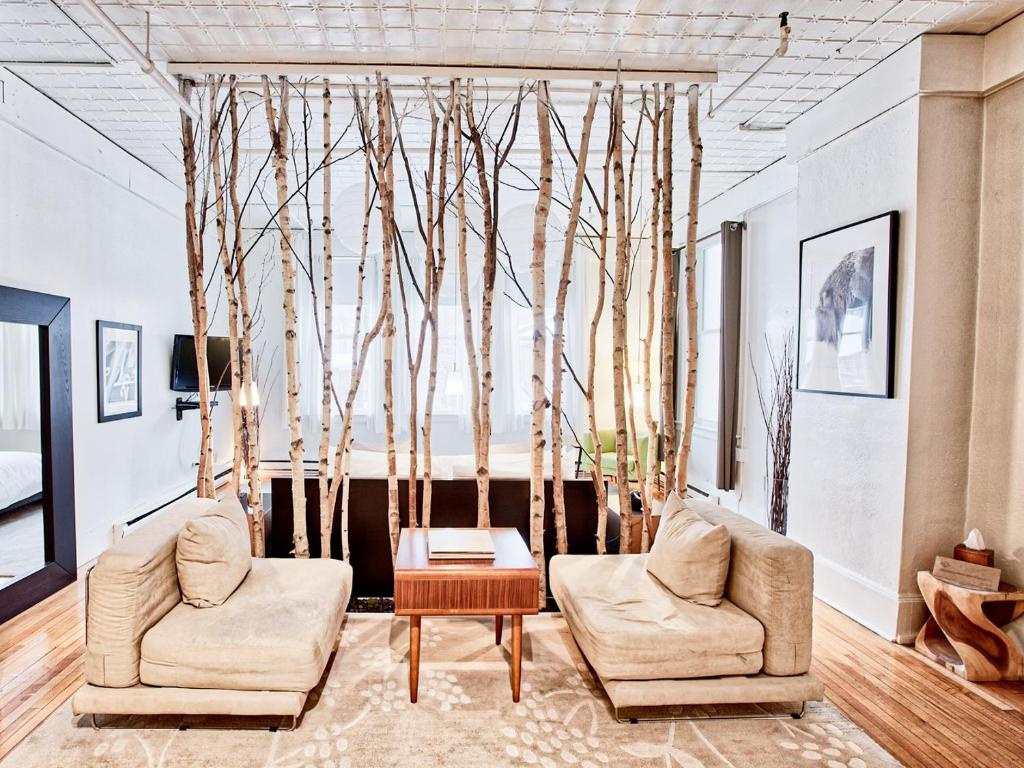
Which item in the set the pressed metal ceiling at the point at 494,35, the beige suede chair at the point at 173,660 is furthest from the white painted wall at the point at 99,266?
the beige suede chair at the point at 173,660

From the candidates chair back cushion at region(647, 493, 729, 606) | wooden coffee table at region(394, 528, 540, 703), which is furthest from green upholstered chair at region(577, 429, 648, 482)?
wooden coffee table at region(394, 528, 540, 703)

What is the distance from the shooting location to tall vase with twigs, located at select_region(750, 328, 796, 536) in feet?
16.0

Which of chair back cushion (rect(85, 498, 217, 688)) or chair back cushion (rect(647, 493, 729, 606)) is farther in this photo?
chair back cushion (rect(647, 493, 729, 606))

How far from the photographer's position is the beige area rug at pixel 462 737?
2.28 meters

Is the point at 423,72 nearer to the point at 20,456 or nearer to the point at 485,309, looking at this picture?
the point at 485,309

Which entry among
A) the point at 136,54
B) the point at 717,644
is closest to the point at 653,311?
the point at 717,644

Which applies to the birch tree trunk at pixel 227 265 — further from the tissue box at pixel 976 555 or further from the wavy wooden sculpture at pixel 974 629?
Result: the tissue box at pixel 976 555

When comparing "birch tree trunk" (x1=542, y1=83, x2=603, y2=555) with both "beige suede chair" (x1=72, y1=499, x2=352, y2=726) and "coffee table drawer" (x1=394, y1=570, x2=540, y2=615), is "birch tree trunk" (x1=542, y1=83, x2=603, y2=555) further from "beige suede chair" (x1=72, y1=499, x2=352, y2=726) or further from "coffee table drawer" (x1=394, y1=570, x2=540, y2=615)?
"beige suede chair" (x1=72, y1=499, x2=352, y2=726)

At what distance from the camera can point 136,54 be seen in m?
2.87

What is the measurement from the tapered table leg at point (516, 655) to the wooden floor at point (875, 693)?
1323 mm

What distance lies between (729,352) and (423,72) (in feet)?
11.7

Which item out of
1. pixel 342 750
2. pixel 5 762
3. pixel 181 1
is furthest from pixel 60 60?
pixel 342 750

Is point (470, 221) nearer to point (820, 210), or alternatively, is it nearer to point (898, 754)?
point (820, 210)

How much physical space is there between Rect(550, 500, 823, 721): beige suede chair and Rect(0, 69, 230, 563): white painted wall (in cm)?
354
